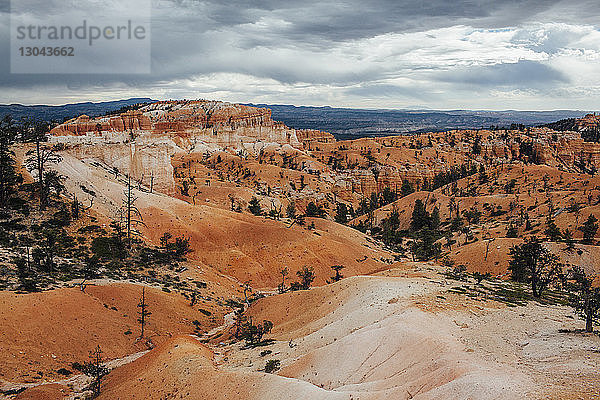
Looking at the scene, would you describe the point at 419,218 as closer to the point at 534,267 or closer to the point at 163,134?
the point at 534,267

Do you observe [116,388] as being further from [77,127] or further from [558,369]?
[77,127]

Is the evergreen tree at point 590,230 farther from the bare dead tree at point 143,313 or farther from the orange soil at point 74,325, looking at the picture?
the bare dead tree at point 143,313

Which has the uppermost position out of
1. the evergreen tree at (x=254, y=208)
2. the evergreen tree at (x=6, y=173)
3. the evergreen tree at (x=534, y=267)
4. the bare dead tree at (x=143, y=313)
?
the evergreen tree at (x=6, y=173)

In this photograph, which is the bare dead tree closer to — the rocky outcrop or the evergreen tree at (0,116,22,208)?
the evergreen tree at (0,116,22,208)

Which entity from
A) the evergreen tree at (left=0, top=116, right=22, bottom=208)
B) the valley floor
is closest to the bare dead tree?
the valley floor

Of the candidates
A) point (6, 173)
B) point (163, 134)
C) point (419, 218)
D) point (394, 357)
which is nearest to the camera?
point (394, 357)

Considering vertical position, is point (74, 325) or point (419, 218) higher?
point (74, 325)

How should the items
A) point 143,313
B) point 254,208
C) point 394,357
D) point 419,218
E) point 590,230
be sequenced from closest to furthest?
point 394,357
point 143,313
point 590,230
point 254,208
point 419,218

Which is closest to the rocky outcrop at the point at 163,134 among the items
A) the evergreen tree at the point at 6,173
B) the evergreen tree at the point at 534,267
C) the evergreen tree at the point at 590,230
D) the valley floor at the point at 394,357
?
the evergreen tree at the point at 6,173

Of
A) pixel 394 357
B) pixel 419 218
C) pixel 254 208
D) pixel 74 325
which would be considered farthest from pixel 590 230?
pixel 74 325

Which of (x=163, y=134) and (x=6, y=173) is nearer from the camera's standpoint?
(x=6, y=173)

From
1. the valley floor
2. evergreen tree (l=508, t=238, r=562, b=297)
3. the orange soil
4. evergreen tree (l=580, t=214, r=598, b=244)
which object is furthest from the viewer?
evergreen tree (l=580, t=214, r=598, b=244)
